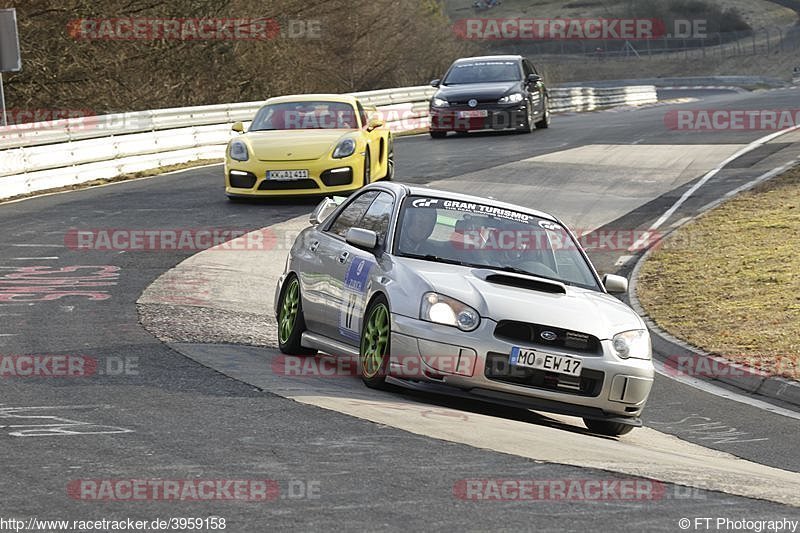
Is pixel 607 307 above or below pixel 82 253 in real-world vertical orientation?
above

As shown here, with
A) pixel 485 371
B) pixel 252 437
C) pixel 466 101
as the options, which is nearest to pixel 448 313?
pixel 485 371

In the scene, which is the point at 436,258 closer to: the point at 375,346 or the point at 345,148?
the point at 375,346

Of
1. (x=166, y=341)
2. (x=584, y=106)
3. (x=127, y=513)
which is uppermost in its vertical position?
(x=127, y=513)

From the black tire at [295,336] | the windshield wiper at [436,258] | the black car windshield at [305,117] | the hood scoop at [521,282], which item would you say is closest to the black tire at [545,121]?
the black car windshield at [305,117]

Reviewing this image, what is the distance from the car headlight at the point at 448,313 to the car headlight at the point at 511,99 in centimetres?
2393

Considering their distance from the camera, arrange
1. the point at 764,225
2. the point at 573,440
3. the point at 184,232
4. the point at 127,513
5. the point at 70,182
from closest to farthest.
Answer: the point at 127,513 < the point at 573,440 < the point at 184,232 < the point at 764,225 < the point at 70,182

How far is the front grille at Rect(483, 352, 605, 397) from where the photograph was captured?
853cm

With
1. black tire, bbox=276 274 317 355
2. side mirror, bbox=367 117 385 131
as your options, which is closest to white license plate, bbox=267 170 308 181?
side mirror, bbox=367 117 385 131

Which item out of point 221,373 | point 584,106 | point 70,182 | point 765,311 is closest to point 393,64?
point 584,106

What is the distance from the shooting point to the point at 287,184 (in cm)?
1991

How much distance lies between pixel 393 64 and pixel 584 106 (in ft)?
29.2

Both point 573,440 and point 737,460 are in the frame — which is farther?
point 737,460

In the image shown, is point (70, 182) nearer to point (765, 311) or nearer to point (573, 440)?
point (765, 311)

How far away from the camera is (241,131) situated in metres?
20.4
